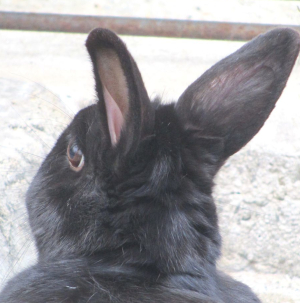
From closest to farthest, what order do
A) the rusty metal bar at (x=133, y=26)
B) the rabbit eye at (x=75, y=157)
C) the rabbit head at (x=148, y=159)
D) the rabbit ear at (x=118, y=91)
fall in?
1. the rabbit ear at (x=118, y=91)
2. the rabbit head at (x=148, y=159)
3. the rabbit eye at (x=75, y=157)
4. the rusty metal bar at (x=133, y=26)

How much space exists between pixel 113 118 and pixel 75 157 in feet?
0.78

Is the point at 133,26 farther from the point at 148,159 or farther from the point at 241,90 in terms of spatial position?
the point at 148,159

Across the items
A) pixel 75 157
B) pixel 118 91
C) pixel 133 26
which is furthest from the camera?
pixel 133 26

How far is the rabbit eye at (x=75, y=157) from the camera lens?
175cm

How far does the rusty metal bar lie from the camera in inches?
146

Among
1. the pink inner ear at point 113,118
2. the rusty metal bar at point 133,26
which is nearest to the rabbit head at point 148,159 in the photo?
the pink inner ear at point 113,118

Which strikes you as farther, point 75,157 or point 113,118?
point 75,157

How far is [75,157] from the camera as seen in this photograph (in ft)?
5.81

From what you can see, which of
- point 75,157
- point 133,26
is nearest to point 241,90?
point 75,157

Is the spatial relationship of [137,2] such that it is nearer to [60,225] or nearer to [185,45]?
[185,45]

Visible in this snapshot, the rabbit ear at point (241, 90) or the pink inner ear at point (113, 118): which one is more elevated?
the rabbit ear at point (241, 90)

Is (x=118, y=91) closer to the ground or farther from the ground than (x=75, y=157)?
farther from the ground

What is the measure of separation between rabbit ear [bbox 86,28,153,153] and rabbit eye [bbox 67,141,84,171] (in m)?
0.17

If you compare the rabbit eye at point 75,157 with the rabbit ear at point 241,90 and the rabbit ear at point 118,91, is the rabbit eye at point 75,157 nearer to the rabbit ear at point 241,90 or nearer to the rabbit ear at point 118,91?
the rabbit ear at point 118,91
